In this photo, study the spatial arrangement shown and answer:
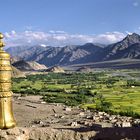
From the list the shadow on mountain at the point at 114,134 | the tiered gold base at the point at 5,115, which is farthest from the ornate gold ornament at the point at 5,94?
the shadow on mountain at the point at 114,134

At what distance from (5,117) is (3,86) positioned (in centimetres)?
77

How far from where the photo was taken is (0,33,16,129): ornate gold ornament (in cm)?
1015

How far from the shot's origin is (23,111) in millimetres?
55125

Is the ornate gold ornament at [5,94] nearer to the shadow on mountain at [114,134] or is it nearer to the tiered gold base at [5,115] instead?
the tiered gold base at [5,115]

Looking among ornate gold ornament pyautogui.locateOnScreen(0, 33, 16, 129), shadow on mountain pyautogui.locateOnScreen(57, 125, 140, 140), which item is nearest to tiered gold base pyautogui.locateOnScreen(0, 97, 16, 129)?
ornate gold ornament pyautogui.locateOnScreen(0, 33, 16, 129)

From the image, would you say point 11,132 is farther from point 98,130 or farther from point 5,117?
point 98,130

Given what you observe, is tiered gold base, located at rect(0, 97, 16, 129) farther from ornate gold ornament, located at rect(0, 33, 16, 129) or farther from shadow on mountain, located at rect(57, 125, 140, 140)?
shadow on mountain, located at rect(57, 125, 140, 140)

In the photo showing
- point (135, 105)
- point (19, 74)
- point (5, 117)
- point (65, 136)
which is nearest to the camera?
point (5, 117)

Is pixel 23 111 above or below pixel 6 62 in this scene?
below

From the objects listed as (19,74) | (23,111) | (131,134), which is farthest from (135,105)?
(19,74)

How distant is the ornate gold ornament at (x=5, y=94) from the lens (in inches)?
400

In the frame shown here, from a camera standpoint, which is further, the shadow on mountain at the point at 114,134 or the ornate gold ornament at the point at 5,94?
the shadow on mountain at the point at 114,134

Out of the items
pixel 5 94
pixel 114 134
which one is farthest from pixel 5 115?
pixel 114 134

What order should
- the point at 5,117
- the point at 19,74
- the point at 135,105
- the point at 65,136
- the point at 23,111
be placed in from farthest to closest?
the point at 19,74
the point at 135,105
the point at 23,111
the point at 65,136
the point at 5,117
